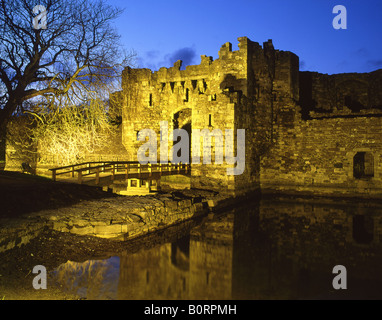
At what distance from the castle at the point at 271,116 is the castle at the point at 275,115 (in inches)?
1.8

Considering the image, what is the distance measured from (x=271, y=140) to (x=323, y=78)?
18.2ft

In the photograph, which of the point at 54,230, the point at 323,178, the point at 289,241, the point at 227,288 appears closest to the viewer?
the point at 227,288

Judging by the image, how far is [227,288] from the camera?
18.9ft

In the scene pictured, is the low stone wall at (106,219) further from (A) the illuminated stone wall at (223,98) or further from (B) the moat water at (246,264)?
(A) the illuminated stone wall at (223,98)

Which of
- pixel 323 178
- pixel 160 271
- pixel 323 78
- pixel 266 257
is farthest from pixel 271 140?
pixel 160 271

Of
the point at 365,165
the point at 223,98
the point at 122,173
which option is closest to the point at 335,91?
the point at 365,165

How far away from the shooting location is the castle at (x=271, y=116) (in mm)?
15500

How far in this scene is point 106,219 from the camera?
8484mm

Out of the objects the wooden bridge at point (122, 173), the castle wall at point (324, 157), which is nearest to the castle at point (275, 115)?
the castle wall at point (324, 157)

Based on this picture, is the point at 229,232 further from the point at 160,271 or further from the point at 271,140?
the point at 271,140

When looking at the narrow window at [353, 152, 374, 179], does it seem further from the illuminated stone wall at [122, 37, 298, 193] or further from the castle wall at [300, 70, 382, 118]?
the illuminated stone wall at [122, 37, 298, 193]

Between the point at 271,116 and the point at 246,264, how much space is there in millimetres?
12385

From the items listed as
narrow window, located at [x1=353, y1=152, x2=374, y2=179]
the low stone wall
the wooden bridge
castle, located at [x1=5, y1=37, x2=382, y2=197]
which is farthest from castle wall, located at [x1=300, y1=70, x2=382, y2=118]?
the low stone wall

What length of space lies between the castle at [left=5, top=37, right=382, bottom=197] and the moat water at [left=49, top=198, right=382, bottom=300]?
5.02 meters
